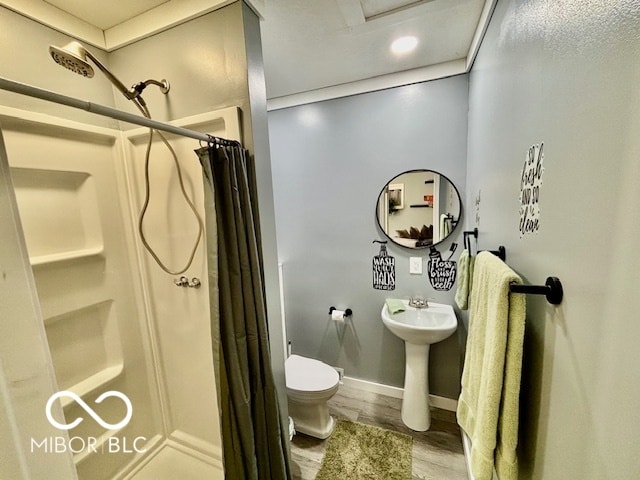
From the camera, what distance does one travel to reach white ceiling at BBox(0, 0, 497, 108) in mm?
1164

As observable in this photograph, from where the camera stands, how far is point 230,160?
102 centimetres

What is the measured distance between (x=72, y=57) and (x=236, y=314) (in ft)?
3.36

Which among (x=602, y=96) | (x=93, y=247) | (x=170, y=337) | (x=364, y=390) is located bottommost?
(x=364, y=390)

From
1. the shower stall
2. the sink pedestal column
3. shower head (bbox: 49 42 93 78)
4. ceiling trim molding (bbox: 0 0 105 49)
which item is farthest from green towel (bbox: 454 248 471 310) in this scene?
ceiling trim molding (bbox: 0 0 105 49)

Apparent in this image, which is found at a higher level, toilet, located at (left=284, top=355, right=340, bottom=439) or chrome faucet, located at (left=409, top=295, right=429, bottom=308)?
chrome faucet, located at (left=409, top=295, right=429, bottom=308)

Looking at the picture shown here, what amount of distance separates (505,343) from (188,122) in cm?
151

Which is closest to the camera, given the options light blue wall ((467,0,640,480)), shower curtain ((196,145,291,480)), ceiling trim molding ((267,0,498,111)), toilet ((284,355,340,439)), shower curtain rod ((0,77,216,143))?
light blue wall ((467,0,640,480))

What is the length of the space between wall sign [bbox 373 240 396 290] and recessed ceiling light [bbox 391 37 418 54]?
131cm

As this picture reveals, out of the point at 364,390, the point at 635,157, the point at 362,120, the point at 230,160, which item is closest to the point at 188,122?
the point at 230,160

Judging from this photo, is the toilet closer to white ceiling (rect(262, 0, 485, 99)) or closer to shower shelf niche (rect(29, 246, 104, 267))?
shower shelf niche (rect(29, 246, 104, 267))

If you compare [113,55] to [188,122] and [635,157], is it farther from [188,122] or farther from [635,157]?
[635,157]

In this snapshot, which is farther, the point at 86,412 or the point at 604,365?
the point at 86,412

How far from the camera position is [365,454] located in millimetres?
1722

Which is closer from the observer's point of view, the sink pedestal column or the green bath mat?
the green bath mat
